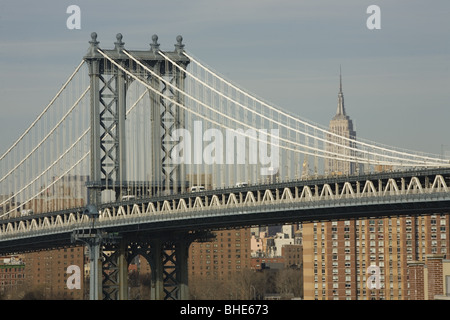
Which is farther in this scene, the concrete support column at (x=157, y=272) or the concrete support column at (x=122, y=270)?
the concrete support column at (x=157, y=272)

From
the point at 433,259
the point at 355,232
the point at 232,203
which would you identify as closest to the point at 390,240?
the point at 355,232

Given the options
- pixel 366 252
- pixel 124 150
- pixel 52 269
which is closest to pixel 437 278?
pixel 124 150

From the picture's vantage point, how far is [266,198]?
9175 cm

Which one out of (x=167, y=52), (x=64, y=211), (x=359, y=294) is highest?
(x=167, y=52)

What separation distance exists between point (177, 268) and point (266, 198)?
19442 mm

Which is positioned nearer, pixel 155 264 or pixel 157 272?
pixel 157 272

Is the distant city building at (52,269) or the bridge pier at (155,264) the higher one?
the bridge pier at (155,264)

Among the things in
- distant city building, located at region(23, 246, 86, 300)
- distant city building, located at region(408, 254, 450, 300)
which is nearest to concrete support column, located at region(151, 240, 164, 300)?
distant city building, located at region(408, 254, 450, 300)

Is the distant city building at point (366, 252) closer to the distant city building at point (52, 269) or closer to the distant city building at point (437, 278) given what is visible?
the distant city building at point (52, 269)

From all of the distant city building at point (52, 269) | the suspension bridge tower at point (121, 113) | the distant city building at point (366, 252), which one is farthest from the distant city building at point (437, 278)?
the distant city building at point (52, 269)

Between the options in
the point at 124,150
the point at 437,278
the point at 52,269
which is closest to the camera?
Result: the point at 437,278

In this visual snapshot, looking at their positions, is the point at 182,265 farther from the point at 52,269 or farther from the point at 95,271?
the point at 52,269

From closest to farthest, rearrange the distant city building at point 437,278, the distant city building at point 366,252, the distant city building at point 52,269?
the distant city building at point 437,278 → the distant city building at point 366,252 → the distant city building at point 52,269
